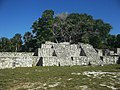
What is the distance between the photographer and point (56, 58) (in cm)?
2809

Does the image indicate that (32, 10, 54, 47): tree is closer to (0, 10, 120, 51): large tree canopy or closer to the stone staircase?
(0, 10, 120, 51): large tree canopy

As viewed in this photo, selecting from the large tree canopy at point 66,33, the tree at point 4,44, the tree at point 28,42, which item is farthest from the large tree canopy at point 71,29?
the tree at point 4,44

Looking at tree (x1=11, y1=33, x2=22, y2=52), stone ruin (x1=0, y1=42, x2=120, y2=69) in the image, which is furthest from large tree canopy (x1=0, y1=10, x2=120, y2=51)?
stone ruin (x1=0, y1=42, x2=120, y2=69)

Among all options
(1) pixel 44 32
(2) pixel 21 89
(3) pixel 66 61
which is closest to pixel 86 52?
(3) pixel 66 61

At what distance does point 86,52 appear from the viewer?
32219mm

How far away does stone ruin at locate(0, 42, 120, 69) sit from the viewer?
25.9m

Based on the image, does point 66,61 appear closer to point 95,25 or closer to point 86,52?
point 86,52

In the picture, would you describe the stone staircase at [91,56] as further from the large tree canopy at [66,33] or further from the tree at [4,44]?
the tree at [4,44]

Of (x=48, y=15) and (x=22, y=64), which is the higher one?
(x=48, y=15)

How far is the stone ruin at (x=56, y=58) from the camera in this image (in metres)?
25.9

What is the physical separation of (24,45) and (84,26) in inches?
701

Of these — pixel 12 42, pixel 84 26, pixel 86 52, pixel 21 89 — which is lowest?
pixel 21 89

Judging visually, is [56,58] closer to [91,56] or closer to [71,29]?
[91,56]

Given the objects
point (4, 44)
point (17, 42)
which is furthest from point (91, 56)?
point (17, 42)
